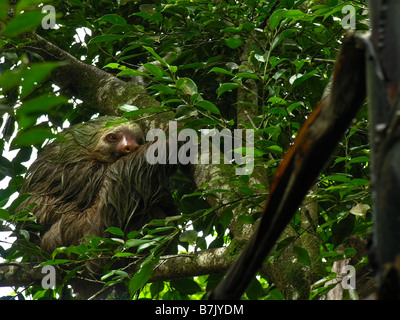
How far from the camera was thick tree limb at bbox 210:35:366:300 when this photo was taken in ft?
2.33

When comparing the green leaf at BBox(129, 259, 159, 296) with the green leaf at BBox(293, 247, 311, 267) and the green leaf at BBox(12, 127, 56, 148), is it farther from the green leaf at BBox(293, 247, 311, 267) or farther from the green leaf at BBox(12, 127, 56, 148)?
the green leaf at BBox(12, 127, 56, 148)

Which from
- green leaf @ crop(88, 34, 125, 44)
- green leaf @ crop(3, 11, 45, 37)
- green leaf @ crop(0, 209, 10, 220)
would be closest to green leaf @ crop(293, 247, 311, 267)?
green leaf @ crop(0, 209, 10, 220)

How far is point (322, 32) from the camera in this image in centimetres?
332

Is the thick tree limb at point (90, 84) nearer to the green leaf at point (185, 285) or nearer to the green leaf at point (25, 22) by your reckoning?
the green leaf at point (185, 285)

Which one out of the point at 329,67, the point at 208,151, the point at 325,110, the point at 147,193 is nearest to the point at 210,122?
the point at 208,151

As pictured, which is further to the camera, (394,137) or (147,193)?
(147,193)

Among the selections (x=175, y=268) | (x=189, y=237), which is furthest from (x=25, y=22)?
(x=175, y=268)

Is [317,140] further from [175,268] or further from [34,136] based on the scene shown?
[175,268]

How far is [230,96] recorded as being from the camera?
154 inches

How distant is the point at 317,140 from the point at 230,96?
322 centimetres

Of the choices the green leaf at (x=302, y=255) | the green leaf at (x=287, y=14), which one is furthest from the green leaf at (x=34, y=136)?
the green leaf at (x=287, y=14)

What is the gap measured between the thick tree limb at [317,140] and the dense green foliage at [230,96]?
1229 millimetres
